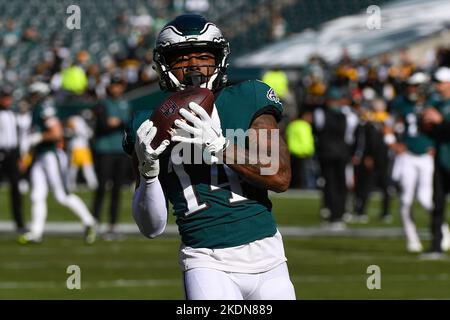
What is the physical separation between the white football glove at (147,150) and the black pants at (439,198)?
852 cm

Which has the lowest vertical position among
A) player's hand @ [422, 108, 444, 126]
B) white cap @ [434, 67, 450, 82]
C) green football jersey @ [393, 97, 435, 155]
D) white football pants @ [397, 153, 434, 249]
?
white football pants @ [397, 153, 434, 249]

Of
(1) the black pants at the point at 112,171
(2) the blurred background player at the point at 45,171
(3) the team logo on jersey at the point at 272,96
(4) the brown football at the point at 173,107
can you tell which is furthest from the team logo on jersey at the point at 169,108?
(1) the black pants at the point at 112,171

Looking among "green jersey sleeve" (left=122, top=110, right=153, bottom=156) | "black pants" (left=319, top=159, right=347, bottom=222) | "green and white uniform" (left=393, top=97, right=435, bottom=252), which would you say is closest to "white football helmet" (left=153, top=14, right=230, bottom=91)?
"green jersey sleeve" (left=122, top=110, right=153, bottom=156)

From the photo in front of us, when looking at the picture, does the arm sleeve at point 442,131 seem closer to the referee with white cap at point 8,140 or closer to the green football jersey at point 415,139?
the green football jersey at point 415,139

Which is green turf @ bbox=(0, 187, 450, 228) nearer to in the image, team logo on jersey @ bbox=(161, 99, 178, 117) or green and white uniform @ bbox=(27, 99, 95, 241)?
green and white uniform @ bbox=(27, 99, 95, 241)

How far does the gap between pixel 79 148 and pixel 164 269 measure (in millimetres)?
14808

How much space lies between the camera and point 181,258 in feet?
17.8

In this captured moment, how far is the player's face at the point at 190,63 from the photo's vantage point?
17.9ft

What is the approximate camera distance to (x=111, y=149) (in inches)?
641

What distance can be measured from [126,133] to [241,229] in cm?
67

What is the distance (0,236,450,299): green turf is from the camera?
10.9 meters

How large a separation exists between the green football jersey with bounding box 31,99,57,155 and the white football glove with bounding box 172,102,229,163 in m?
10.3
